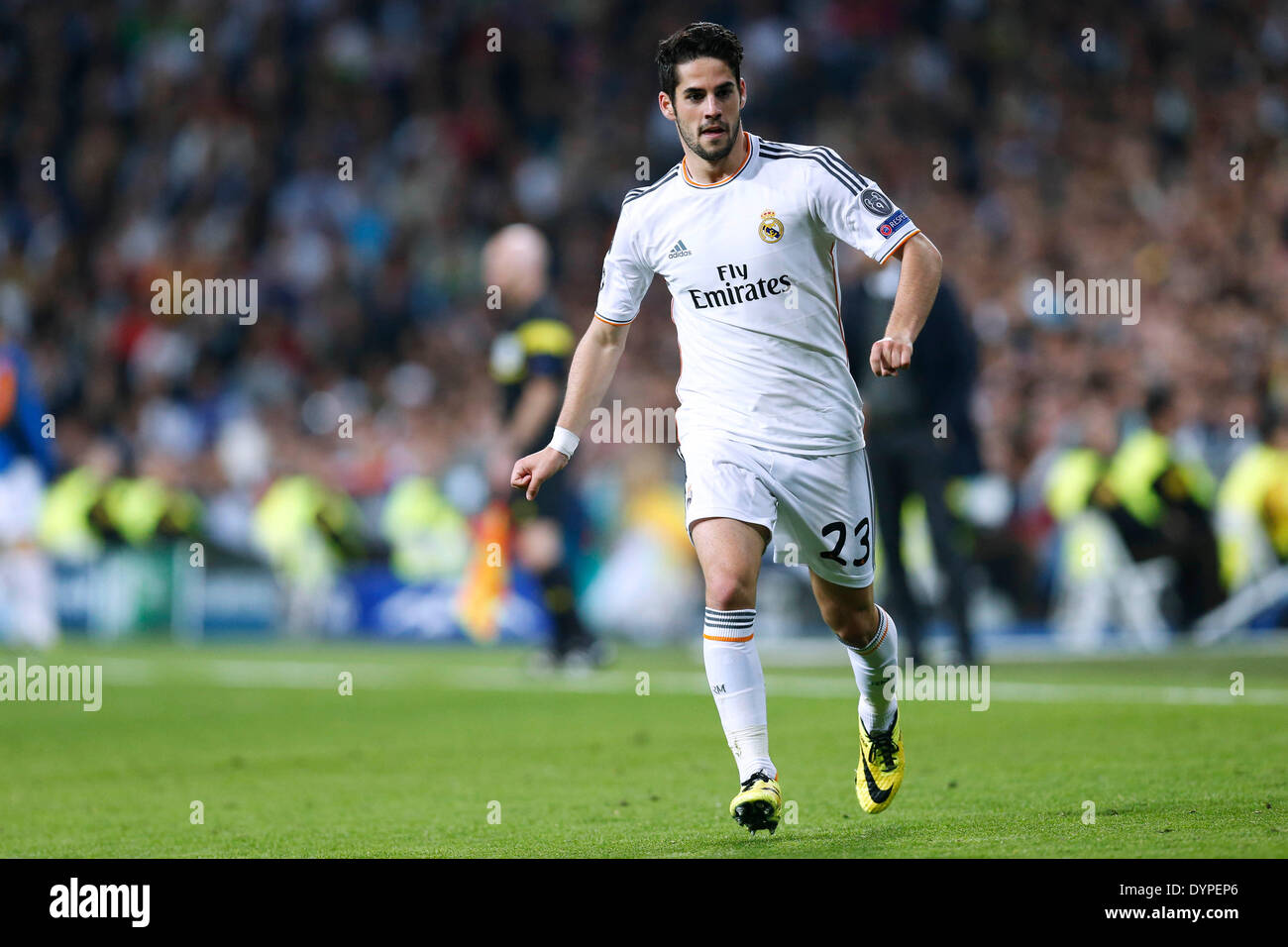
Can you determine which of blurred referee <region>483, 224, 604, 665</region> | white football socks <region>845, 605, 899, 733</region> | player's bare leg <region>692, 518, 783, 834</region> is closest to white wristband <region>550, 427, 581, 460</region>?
player's bare leg <region>692, 518, 783, 834</region>

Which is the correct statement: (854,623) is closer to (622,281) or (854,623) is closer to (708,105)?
(622,281)

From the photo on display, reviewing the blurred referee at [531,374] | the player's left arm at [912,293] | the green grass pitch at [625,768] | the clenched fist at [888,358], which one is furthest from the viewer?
the blurred referee at [531,374]

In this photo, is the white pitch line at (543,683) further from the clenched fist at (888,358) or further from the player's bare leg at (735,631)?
the clenched fist at (888,358)

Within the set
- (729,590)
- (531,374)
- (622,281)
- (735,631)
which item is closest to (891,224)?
(622,281)

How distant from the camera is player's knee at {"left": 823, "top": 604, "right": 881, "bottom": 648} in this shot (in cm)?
560

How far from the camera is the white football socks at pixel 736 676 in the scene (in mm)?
5199

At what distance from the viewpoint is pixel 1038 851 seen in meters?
A: 4.60

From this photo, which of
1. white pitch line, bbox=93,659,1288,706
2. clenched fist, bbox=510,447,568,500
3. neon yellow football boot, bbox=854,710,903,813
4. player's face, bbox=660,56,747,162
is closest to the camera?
player's face, bbox=660,56,747,162

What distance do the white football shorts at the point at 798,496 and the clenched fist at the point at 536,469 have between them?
0.45 metres

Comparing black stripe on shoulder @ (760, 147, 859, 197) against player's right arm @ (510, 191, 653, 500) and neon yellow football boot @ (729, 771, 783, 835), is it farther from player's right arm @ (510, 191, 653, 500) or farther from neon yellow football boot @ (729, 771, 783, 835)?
neon yellow football boot @ (729, 771, 783, 835)

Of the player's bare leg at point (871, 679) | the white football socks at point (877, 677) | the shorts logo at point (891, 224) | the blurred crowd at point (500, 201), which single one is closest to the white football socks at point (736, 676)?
the player's bare leg at point (871, 679)
